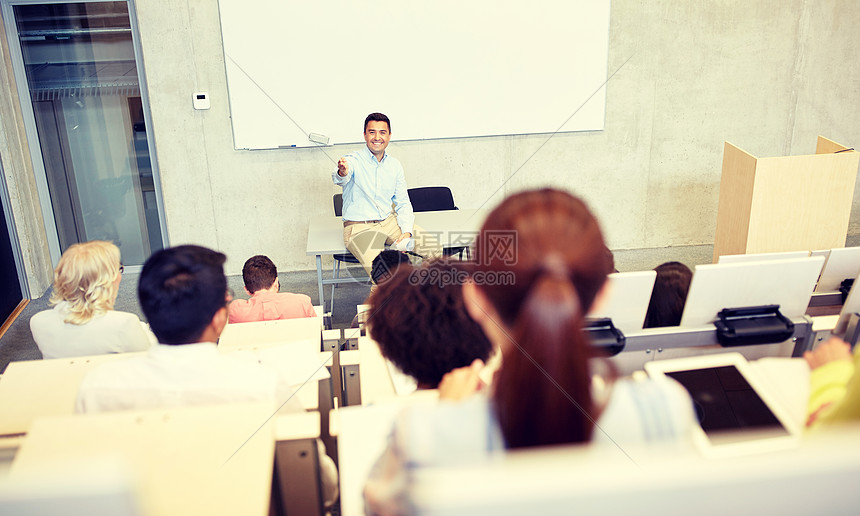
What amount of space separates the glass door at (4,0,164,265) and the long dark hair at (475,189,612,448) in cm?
460

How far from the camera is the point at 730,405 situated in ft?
4.72

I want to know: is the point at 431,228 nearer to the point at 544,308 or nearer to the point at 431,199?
the point at 431,199

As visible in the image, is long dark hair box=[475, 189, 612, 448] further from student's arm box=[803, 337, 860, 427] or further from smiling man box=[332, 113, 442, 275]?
smiling man box=[332, 113, 442, 275]

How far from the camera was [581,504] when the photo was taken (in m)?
0.63

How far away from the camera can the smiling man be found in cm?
401

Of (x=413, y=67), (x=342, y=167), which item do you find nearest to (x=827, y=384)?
(x=342, y=167)

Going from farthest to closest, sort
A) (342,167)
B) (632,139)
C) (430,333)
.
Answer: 1. (632,139)
2. (342,167)
3. (430,333)

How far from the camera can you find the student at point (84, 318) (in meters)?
2.19

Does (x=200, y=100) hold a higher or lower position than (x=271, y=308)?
higher

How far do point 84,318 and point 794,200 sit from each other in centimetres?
379

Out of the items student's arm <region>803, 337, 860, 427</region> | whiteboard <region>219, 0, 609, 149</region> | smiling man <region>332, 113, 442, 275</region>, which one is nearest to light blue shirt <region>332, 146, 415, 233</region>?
smiling man <region>332, 113, 442, 275</region>

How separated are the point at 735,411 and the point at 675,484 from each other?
3.01 ft

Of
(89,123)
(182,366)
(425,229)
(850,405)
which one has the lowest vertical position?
(425,229)

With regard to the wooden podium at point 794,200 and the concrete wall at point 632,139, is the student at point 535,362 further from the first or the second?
the concrete wall at point 632,139
